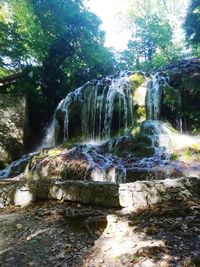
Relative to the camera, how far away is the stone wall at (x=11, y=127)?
416 inches

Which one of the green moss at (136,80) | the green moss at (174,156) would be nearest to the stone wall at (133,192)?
the green moss at (174,156)

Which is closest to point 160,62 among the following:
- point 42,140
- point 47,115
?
point 47,115

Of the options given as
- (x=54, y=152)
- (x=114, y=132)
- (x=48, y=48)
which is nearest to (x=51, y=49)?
(x=48, y=48)

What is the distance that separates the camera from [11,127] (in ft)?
36.0

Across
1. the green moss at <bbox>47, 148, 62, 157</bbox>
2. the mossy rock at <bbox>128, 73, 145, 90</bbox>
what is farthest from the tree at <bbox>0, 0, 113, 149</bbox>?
the green moss at <bbox>47, 148, 62, 157</bbox>

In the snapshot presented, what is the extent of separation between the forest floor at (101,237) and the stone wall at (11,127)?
21.9ft

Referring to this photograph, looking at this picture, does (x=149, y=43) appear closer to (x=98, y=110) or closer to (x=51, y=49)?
(x=51, y=49)

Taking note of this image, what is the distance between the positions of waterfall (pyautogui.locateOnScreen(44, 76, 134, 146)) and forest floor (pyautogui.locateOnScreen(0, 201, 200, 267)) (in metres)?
6.84

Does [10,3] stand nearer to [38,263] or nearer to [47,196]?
[47,196]

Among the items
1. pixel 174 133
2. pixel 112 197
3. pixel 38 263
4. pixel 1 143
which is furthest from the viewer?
pixel 1 143

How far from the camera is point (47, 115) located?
1395 cm

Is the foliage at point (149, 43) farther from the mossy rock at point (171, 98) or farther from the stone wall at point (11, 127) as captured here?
the stone wall at point (11, 127)

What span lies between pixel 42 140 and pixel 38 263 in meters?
10.2

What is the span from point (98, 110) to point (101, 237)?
8199 mm
